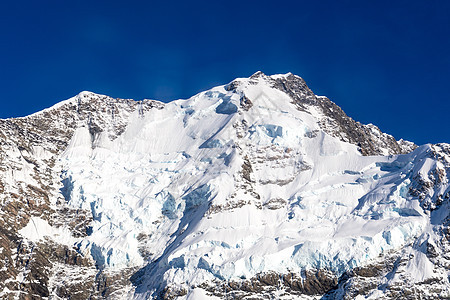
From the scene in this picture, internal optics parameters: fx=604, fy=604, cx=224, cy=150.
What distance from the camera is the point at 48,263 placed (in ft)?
651

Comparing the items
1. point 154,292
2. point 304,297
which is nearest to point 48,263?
point 154,292

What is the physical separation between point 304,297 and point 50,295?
78764 millimetres

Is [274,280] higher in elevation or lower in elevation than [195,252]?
lower

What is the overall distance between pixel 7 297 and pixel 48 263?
2116cm

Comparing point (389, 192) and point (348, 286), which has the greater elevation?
point (389, 192)

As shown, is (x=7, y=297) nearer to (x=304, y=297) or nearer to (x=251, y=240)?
(x=251, y=240)

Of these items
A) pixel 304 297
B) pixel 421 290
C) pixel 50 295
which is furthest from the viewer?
pixel 50 295

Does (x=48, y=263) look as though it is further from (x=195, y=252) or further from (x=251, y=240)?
(x=251, y=240)

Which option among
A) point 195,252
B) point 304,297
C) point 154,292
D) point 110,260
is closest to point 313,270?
point 304,297

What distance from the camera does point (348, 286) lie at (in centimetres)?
17012

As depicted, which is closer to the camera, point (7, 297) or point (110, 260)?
point (7, 297)

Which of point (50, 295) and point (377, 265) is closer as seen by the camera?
point (377, 265)

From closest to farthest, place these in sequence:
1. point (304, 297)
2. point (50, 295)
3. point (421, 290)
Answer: point (421, 290)
point (304, 297)
point (50, 295)

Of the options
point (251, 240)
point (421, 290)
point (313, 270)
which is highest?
point (251, 240)
